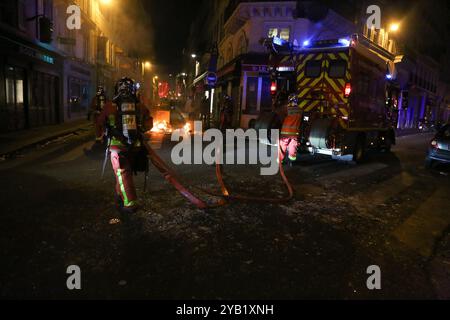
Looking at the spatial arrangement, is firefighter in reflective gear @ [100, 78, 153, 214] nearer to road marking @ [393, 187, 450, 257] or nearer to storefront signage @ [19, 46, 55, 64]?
road marking @ [393, 187, 450, 257]

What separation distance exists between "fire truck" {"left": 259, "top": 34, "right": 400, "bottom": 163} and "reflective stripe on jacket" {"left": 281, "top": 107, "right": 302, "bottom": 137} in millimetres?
794

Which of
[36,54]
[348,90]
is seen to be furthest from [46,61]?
[348,90]

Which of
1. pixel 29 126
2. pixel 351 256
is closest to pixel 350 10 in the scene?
pixel 29 126

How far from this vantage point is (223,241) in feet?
13.2

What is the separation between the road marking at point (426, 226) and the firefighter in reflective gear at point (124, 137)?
3.73 metres

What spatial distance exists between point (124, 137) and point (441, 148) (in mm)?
8428

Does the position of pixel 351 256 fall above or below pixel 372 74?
below

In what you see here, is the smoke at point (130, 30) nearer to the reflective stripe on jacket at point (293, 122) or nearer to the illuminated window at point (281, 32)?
the illuminated window at point (281, 32)

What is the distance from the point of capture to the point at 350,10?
21.2 metres

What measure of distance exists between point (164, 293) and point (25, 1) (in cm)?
1624

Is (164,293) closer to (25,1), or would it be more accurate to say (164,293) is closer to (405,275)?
(405,275)

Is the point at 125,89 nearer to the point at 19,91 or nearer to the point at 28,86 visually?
the point at 19,91

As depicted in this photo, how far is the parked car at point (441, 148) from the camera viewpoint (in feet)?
29.8

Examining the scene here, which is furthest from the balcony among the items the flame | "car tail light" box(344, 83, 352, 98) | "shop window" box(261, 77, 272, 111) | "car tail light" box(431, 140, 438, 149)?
"car tail light" box(431, 140, 438, 149)
